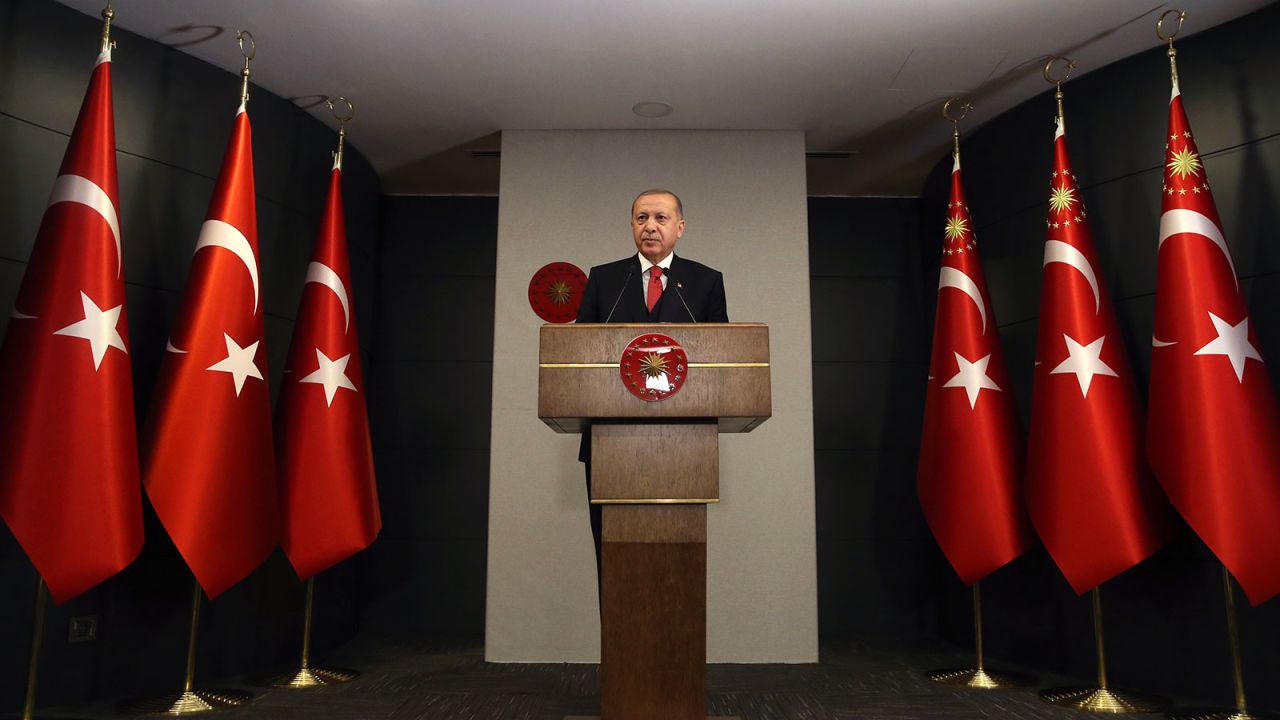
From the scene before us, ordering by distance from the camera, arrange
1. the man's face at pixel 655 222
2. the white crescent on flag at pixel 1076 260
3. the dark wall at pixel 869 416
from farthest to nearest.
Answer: the dark wall at pixel 869 416 < the white crescent on flag at pixel 1076 260 < the man's face at pixel 655 222

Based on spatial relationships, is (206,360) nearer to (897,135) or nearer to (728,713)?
(728,713)

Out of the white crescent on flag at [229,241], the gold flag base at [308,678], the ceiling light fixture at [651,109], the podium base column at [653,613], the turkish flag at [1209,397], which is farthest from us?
the ceiling light fixture at [651,109]

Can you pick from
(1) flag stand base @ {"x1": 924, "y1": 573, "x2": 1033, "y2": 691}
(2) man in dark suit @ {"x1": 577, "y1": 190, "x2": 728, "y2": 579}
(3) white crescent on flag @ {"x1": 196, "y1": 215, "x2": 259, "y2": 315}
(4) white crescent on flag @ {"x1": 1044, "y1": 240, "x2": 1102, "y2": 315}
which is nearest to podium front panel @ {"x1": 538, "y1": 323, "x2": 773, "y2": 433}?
(2) man in dark suit @ {"x1": 577, "y1": 190, "x2": 728, "y2": 579}

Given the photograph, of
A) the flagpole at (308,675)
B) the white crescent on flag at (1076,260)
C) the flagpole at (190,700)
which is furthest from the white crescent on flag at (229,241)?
the white crescent on flag at (1076,260)

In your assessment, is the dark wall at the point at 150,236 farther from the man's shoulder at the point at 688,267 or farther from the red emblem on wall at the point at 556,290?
the man's shoulder at the point at 688,267

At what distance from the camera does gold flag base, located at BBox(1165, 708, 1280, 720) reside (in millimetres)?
2805

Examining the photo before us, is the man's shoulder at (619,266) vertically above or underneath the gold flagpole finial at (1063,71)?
underneath

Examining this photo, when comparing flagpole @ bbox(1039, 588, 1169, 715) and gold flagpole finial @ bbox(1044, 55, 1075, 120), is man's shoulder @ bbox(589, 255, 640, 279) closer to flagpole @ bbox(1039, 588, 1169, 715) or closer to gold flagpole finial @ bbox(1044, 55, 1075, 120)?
gold flagpole finial @ bbox(1044, 55, 1075, 120)

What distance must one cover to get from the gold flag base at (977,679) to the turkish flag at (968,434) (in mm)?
421

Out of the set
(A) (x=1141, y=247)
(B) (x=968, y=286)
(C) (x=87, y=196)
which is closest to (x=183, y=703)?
(C) (x=87, y=196)

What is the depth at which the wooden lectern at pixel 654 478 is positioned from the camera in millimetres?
1955

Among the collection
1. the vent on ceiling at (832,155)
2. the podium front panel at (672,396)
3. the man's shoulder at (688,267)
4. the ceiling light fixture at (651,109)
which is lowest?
the podium front panel at (672,396)

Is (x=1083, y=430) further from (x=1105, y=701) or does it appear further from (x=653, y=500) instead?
(x=653, y=500)

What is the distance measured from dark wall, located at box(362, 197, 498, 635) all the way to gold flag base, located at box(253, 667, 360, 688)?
1.27m
